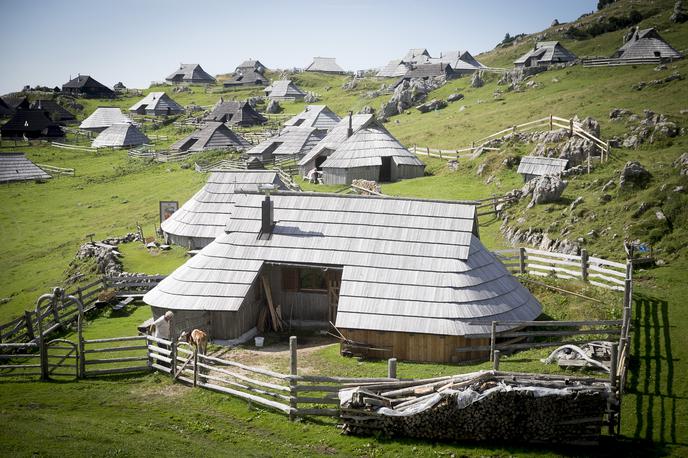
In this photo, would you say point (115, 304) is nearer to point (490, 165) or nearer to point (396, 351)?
point (396, 351)

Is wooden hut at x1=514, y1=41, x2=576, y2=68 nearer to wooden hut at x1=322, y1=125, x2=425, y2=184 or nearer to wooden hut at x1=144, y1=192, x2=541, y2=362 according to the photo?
wooden hut at x1=322, y1=125, x2=425, y2=184

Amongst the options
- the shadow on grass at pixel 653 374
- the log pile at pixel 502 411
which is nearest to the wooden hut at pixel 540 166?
the shadow on grass at pixel 653 374

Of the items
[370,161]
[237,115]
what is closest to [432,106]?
[237,115]

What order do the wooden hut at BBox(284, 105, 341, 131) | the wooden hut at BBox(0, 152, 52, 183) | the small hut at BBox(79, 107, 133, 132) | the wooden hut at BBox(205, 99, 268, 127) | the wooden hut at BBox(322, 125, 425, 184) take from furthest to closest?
the small hut at BBox(79, 107, 133, 132) → the wooden hut at BBox(205, 99, 268, 127) → the wooden hut at BBox(284, 105, 341, 131) → the wooden hut at BBox(0, 152, 52, 183) → the wooden hut at BBox(322, 125, 425, 184)

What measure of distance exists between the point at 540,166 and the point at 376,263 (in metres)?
21.0

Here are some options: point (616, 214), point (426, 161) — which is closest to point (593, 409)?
point (616, 214)

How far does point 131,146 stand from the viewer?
85188mm

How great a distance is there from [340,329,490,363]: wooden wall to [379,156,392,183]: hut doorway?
29935 millimetres

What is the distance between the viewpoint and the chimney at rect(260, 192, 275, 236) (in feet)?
79.4

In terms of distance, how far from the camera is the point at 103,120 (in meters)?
99.4

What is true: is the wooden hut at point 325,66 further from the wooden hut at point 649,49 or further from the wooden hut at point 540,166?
the wooden hut at point 540,166

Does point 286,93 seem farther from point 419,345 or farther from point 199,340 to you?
point 419,345

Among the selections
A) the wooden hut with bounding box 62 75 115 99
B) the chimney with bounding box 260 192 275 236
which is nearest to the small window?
the chimney with bounding box 260 192 275 236

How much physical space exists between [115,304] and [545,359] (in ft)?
60.9
